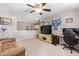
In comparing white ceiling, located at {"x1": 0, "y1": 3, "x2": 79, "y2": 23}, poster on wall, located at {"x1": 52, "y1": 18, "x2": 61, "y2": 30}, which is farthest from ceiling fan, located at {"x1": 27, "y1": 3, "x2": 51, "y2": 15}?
poster on wall, located at {"x1": 52, "y1": 18, "x2": 61, "y2": 30}

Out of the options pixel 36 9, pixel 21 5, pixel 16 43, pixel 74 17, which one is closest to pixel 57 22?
pixel 74 17

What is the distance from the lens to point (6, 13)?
42.1 inches

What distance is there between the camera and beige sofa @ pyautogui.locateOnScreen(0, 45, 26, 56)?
1046 mm

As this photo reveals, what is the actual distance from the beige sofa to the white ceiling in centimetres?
45

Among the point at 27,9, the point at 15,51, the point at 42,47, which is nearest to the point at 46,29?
the point at 42,47

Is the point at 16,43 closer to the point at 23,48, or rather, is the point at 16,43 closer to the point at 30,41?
the point at 23,48

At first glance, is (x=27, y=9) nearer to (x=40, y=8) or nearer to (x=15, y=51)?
(x=40, y=8)

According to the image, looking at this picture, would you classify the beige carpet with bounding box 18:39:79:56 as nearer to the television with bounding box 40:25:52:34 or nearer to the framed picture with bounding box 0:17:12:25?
the television with bounding box 40:25:52:34

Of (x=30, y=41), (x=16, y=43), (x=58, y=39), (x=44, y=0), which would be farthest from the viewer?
(x=58, y=39)

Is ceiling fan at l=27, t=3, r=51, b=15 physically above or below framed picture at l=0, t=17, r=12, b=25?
above

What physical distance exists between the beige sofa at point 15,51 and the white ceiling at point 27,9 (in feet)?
1.47

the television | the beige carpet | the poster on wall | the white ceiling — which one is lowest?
the beige carpet

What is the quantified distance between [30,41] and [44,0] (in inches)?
27.5

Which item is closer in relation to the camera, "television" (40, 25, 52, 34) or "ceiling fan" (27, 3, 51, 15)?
"ceiling fan" (27, 3, 51, 15)
